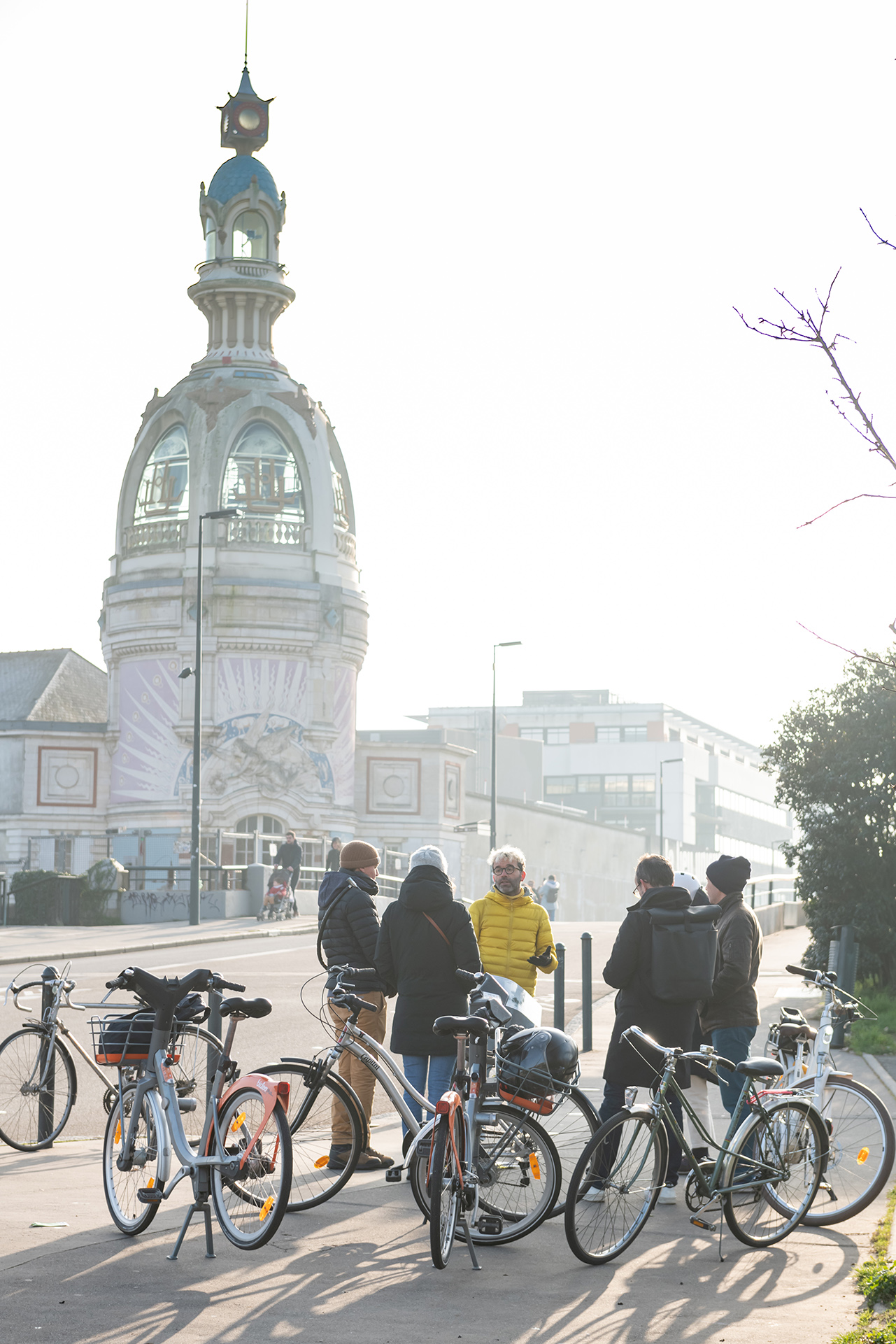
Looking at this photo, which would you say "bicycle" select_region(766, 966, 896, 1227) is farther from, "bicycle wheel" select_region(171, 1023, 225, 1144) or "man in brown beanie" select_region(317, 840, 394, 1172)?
"bicycle wheel" select_region(171, 1023, 225, 1144)

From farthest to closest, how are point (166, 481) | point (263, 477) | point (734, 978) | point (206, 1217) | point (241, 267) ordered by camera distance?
point (241, 267) < point (166, 481) < point (263, 477) < point (734, 978) < point (206, 1217)

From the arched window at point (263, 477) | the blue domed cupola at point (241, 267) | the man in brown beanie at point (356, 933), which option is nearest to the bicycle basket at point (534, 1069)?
the man in brown beanie at point (356, 933)

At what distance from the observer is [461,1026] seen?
7.33 m

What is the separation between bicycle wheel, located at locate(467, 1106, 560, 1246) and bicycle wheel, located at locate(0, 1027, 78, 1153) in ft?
11.6

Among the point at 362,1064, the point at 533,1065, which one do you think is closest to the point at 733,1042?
the point at 533,1065

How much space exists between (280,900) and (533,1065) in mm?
30065

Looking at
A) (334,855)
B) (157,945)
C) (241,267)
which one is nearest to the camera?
(157,945)

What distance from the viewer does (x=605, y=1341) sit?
5895 mm

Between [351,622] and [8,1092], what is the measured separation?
45056 millimetres

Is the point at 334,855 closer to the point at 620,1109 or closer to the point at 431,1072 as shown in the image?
the point at 431,1072

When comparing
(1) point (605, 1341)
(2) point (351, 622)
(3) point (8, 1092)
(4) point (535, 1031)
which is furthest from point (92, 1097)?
(2) point (351, 622)

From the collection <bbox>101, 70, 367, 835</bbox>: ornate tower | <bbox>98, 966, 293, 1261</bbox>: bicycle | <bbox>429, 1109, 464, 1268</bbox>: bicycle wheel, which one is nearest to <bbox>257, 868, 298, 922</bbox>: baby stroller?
<bbox>101, 70, 367, 835</bbox>: ornate tower

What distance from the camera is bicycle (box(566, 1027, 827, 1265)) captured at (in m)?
7.08

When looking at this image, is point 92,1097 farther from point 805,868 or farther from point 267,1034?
point 805,868
